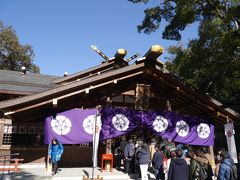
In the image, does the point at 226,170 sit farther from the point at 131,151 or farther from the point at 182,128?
the point at 182,128

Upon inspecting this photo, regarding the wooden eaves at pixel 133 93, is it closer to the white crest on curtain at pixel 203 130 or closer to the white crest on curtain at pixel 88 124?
the white crest on curtain at pixel 203 130

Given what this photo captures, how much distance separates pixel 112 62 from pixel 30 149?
30.1 ft

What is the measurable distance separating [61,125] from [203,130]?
824cm

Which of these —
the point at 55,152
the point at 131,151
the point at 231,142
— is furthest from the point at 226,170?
the point at 55,152

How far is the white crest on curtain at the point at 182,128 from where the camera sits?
14.1m

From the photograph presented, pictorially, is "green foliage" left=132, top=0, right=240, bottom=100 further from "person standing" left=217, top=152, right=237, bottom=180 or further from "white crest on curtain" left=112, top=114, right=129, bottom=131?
"person standing" left=217, top=152, right=237, bottom=180

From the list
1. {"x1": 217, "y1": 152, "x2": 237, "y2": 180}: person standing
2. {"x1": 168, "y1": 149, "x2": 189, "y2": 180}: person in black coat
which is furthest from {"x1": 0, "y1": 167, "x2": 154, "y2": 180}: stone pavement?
{"x1": 217, "y1": 152, "x2": 237, "y2": 180}: person standing

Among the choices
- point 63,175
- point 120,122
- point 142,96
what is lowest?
point 63,175

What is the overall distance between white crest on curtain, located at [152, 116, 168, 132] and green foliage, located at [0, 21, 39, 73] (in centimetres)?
2679

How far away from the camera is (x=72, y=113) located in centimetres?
1234

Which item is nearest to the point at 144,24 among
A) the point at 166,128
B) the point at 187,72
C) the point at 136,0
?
the point at 136,0

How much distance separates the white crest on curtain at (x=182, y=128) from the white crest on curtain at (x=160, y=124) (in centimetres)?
84

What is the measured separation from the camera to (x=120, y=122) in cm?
1296

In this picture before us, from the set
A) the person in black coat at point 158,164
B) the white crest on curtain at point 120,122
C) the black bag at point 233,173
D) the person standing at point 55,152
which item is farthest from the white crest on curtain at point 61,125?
the black bag at point 233,173
